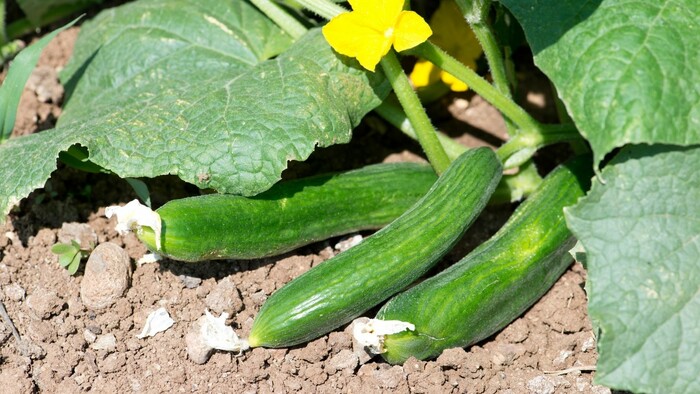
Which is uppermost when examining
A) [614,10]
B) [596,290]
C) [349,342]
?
[614,10]

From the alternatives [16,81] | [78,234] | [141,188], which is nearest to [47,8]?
[16,81]

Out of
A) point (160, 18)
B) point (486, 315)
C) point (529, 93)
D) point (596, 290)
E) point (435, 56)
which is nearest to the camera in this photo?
point (596, 290)

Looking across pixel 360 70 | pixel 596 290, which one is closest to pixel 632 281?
pixel 596 290

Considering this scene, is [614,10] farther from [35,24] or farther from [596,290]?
[35,24]

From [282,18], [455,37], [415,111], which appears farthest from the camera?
[455,37]

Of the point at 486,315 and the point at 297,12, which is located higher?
the point at 297,12

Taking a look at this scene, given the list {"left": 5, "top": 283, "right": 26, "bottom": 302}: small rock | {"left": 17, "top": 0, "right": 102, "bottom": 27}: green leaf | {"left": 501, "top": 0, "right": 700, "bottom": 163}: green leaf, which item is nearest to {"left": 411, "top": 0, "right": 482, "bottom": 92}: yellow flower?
{"left": 501, "top": 0, "right": 700, "bottom": 163}: green leaf

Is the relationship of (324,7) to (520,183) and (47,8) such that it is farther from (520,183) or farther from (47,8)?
(47,8)
